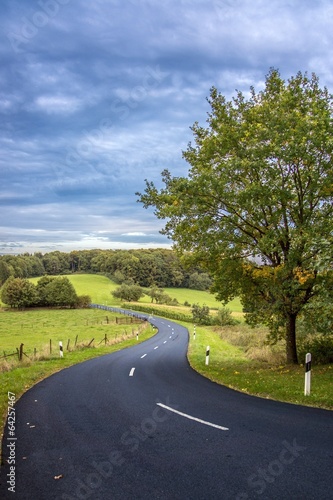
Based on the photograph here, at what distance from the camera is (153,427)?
721cm

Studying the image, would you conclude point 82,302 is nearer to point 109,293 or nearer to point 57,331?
point 109,293

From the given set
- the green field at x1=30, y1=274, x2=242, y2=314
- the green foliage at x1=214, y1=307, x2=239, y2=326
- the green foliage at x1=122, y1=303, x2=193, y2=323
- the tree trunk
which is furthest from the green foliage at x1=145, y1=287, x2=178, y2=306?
the tree trunk

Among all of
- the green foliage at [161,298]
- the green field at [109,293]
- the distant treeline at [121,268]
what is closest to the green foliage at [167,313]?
the green foliage at [161,298]

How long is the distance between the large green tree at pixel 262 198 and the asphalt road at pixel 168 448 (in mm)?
5305

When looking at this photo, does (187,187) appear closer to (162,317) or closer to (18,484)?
(18,484)

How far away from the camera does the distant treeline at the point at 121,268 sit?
423 ft

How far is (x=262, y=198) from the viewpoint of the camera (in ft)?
42.3

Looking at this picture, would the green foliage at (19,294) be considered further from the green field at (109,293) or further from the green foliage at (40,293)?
the green field at (109,293)

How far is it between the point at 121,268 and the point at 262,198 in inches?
5168

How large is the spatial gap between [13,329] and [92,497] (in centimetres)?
5285

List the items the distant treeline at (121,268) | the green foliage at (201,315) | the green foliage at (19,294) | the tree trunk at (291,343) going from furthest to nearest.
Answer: the distant treeline at (121,268), the green foliage at (19,294), the green foliage at (201,315), the tree trunk at (291,343)

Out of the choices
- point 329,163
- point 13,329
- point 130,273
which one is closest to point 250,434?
point 329,163

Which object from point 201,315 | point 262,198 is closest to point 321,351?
point 262,198

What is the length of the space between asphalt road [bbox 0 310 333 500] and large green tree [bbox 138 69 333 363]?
209 inches
